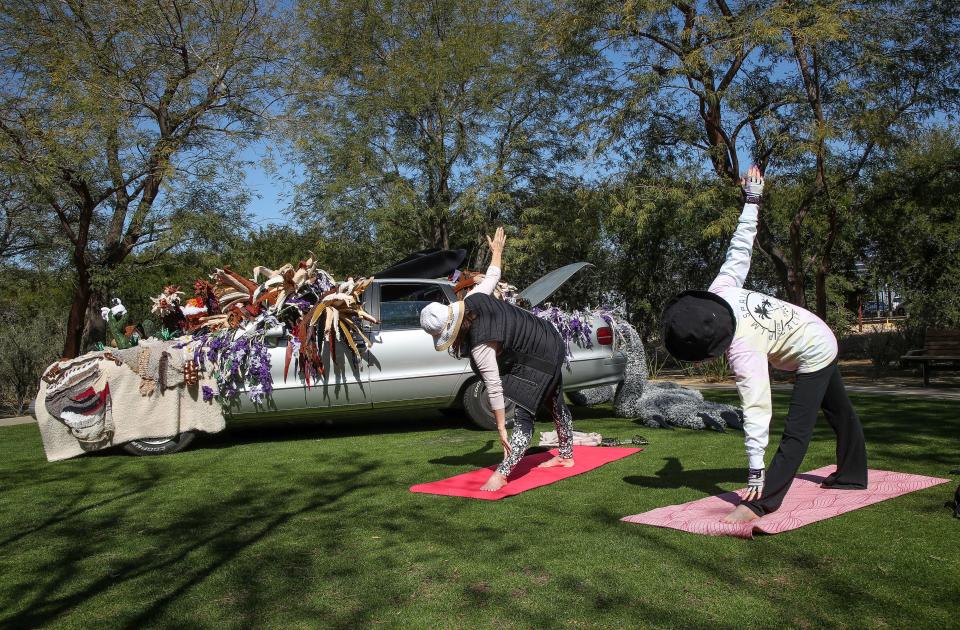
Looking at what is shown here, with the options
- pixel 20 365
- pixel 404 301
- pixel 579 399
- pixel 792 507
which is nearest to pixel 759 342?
pixel 792 507

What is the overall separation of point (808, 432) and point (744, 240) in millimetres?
1166

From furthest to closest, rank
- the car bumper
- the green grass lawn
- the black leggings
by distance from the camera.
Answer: the car bumper → the black leggings → the green grass lawn

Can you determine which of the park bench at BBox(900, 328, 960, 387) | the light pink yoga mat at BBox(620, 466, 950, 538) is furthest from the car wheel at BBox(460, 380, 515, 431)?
the park bench at BBox(900, 328, 960, 387)

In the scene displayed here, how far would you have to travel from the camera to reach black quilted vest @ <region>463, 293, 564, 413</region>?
5.56m

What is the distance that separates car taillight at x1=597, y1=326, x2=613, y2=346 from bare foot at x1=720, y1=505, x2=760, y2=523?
4443 mm

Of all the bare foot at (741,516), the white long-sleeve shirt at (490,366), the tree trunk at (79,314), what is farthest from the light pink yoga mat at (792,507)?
the tree trunk at (79,314)

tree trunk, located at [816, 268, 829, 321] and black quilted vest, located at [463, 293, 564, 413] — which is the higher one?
tree trunk, located at [816, 268, 829, 321]

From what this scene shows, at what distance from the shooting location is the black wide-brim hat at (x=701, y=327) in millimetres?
4109

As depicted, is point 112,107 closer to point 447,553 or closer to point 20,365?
point 20,365

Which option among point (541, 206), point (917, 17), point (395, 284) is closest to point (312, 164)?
point (541, 206)

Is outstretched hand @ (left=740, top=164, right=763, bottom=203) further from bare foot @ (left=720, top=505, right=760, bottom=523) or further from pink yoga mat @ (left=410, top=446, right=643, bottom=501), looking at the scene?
pink yoga mat @ (left=410, top=446, right=643, bottom=501)

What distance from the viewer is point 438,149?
18453mm

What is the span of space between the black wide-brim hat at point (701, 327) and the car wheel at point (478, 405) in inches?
162

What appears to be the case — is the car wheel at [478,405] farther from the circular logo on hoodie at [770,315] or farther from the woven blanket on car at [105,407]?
the circular logo on hoodie at [770,315]
